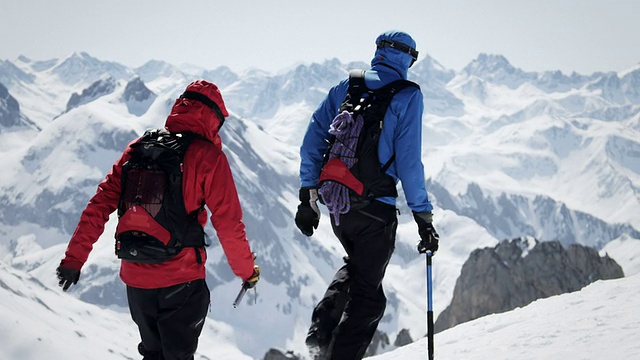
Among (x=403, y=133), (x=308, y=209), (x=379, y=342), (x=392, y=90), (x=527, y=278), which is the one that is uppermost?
(x=527, y=278)

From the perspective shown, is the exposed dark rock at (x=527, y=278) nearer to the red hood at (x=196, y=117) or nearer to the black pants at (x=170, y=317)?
the black pants at (x=170, y=317)

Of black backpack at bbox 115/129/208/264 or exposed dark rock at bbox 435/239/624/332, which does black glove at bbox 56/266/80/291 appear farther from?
exposed dark rock at bbox 435/239/624/332

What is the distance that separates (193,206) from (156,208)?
1.08ft

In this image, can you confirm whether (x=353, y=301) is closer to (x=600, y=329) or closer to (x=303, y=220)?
(x=303, y=220)

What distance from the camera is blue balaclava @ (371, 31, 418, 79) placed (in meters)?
6.16

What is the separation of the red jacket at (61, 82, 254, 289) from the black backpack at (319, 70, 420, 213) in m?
1.07

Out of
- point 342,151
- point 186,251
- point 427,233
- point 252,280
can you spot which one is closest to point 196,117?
point 186,251

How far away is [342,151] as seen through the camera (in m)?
5.91

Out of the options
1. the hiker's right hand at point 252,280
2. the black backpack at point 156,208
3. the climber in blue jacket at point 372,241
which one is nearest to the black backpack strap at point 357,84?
the climber in blue jacket at point 372,241

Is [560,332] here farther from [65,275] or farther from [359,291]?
[65,275]

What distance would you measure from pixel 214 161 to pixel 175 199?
50cm

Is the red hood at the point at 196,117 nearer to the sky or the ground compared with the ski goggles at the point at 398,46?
nearer to the ground

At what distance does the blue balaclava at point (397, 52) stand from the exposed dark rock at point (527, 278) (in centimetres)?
8307

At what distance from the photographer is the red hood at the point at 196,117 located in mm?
5484
